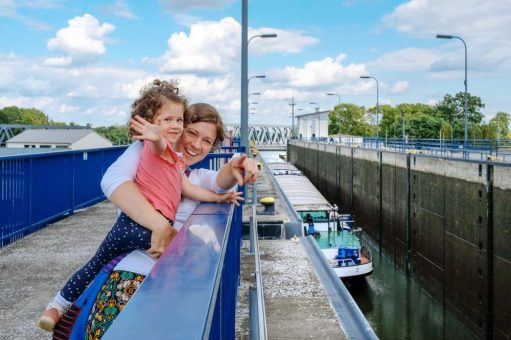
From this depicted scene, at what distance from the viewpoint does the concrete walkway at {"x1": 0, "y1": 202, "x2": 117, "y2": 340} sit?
4.89 metres

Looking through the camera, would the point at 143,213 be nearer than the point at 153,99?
Yes

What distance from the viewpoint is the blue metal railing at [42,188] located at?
8258mm

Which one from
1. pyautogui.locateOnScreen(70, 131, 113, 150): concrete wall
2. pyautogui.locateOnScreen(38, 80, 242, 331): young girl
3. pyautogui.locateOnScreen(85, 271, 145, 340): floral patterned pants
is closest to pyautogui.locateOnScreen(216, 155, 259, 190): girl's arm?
pyautogui.locateOnScreen(38, 80, 242, 331): young girl

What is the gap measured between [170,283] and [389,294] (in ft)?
61.2

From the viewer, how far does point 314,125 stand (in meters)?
98.9

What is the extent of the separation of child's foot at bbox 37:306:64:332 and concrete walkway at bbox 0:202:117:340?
2292 millimetres

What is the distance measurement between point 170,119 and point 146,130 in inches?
12.0

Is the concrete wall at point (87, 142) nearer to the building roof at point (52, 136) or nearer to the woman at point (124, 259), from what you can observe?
the building roof at point (52, 136)

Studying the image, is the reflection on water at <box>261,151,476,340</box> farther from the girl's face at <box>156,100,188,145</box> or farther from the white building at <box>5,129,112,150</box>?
the white building at <box>5,129,112,150</box>

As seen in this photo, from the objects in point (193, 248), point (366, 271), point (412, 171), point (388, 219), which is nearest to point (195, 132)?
point (193, 248)

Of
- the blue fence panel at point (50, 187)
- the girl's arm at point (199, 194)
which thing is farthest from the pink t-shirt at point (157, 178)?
the blue fence panel at point (50, 187)

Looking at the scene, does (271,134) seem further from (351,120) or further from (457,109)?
(457,109)

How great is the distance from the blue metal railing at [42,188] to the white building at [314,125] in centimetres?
8313

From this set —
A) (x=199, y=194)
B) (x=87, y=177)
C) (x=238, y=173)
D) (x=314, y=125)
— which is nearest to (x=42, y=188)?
(x=87, y=177)
